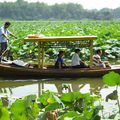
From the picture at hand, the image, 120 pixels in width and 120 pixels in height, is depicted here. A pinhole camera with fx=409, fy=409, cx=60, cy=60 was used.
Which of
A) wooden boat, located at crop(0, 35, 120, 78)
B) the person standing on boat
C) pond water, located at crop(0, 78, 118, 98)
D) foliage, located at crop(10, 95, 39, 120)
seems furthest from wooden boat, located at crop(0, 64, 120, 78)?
foliage, located at crop(10, 95, 39, 120)

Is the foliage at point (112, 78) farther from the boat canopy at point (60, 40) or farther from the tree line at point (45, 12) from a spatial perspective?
the tree line at point (45, 12)

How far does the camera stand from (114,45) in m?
15.0

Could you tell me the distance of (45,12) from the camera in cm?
9138

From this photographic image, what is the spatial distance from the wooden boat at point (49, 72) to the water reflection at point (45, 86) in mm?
131

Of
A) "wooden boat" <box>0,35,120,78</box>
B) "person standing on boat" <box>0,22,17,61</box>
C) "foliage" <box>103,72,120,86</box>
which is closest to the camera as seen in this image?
"foliage" <box>103,72,120,86</box>

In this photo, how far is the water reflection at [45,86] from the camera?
8.62m

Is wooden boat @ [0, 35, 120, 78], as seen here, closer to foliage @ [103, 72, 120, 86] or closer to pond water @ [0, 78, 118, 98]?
pond water @ [0, 78, 118, 98]

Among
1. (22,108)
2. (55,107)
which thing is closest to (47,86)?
(55,107)

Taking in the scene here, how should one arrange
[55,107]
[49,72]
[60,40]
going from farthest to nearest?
[49,72] < [60,40] < [55,107]

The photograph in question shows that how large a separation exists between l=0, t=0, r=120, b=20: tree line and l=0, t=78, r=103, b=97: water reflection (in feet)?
224

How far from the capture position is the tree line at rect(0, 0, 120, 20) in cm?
8119

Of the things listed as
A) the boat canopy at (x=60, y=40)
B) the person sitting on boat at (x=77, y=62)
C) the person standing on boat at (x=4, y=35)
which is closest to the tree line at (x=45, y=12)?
the person standing on boat at (x=4, y=35)

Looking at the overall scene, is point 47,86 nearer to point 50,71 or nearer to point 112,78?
point 50,71

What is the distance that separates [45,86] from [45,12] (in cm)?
8287
